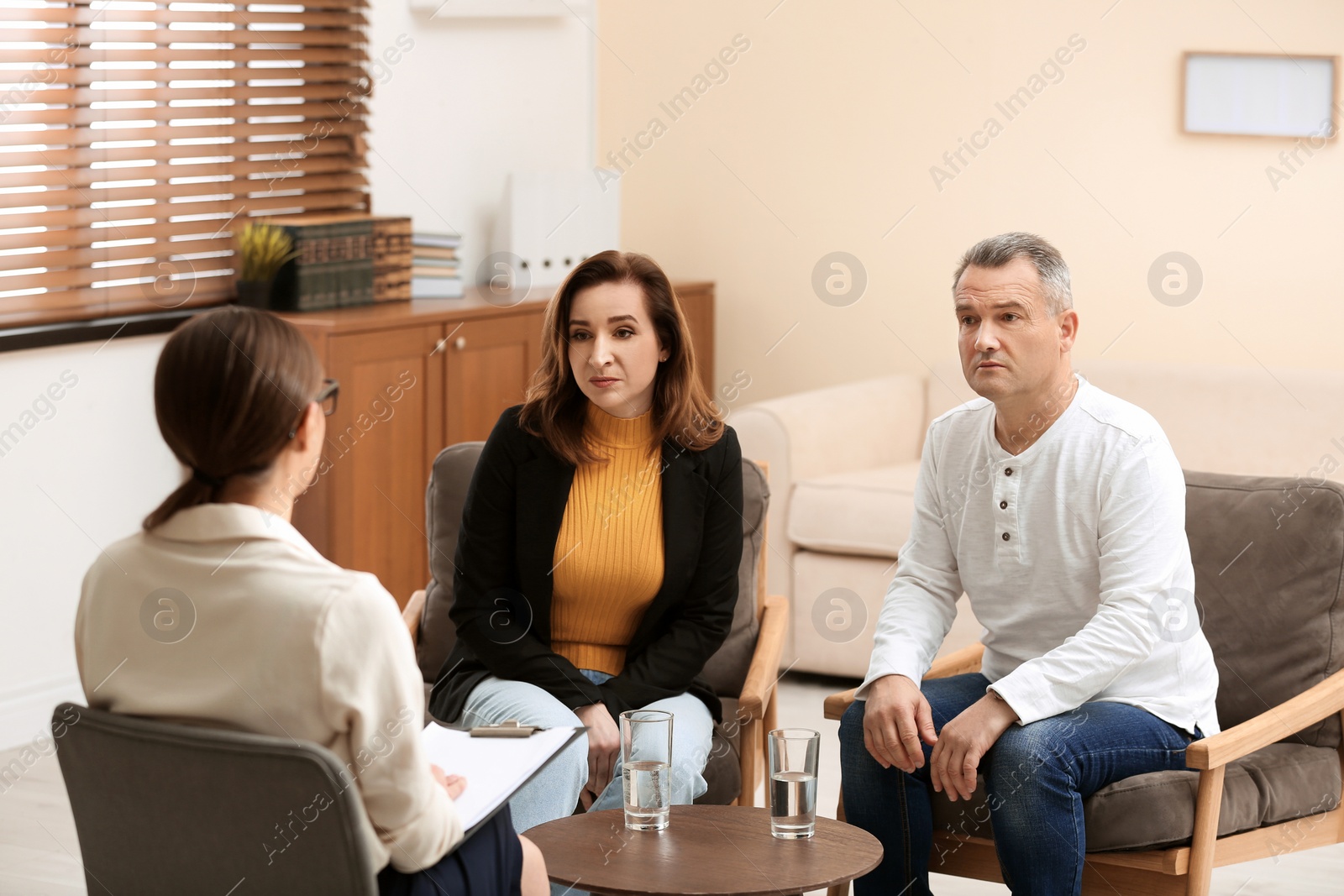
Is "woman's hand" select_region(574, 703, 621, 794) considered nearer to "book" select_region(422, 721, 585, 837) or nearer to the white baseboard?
"book" select_region(422, 721, 585, 837)

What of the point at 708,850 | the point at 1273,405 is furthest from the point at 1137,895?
the point at 1273,405

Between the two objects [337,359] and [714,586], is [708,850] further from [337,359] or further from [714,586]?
[337,359]

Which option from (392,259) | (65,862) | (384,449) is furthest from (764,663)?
(392,259)

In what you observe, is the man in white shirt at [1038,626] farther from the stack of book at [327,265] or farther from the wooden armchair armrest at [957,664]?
the stack of book at [327,265]

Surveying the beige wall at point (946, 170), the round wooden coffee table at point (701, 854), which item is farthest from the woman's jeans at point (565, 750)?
the beige wall at point (946, 170)

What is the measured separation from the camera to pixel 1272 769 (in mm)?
2340

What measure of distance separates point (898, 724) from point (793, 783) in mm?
339

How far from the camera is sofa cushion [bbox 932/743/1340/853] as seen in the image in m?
2.15

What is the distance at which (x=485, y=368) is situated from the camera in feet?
14.8

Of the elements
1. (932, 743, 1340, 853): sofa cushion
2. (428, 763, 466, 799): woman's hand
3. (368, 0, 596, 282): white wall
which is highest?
(368, 0, 596, 282): white wall

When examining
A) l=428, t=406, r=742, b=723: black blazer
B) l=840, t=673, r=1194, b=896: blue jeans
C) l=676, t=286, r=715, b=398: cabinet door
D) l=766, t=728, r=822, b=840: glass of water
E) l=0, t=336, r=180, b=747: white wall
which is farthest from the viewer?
l=676, t=286, r=715, b=398: cabinet door

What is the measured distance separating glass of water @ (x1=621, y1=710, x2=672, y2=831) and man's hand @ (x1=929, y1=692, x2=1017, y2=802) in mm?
419

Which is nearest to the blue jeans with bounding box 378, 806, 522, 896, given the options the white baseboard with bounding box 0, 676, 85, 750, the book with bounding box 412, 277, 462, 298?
the white baseboard with bounding box 0, 676, 85, 750

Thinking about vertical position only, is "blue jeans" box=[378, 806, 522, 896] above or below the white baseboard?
above
